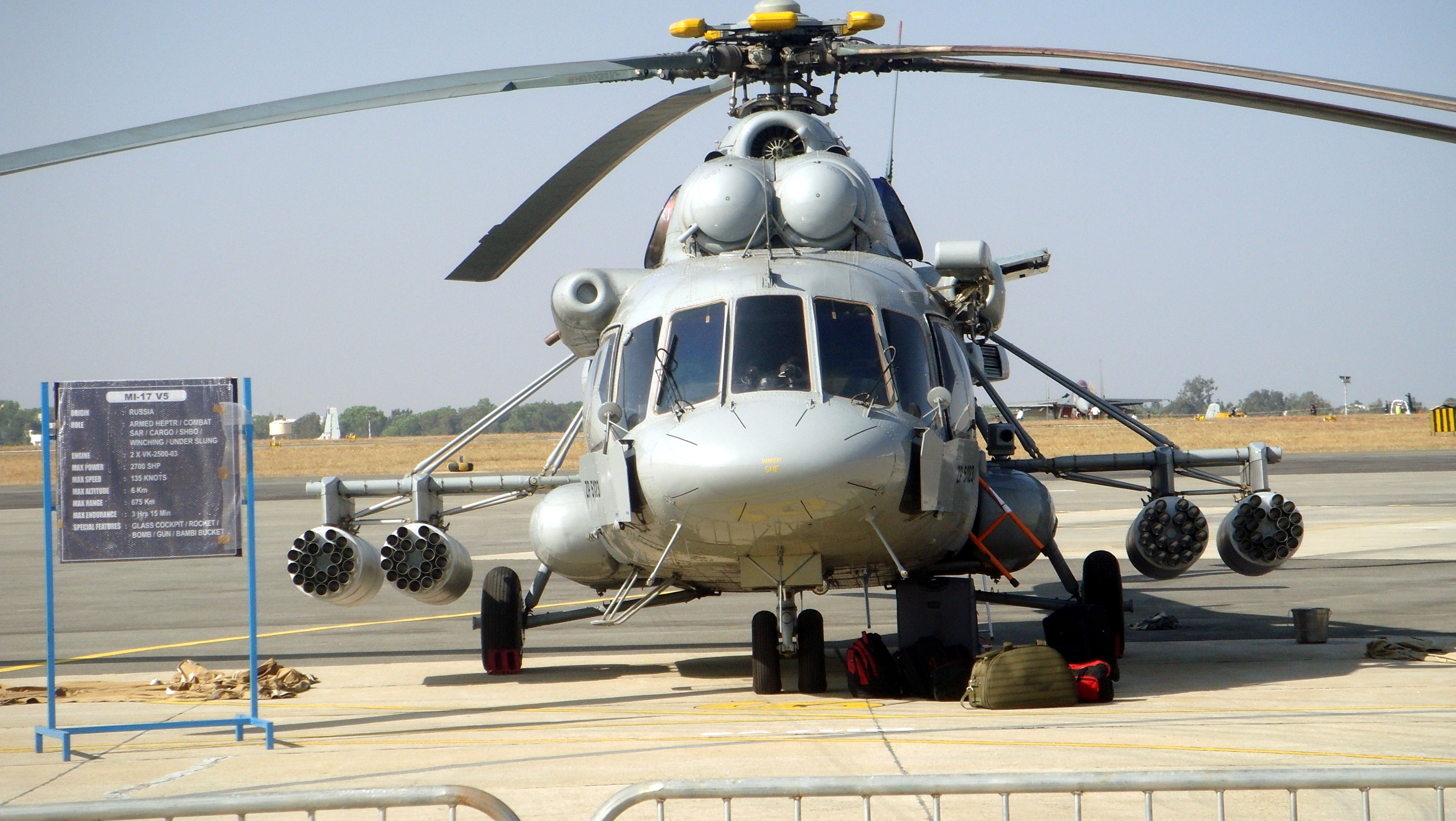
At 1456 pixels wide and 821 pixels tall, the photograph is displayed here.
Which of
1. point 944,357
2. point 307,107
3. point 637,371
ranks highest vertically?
point 307,107

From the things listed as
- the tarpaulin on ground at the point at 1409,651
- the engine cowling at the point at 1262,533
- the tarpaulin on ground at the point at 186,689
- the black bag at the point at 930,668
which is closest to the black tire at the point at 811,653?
the black bag at the point at 930,668

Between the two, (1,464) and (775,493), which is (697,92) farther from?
(1,464)

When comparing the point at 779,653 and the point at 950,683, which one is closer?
the point at 950,683

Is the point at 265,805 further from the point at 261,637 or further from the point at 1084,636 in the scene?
the point at 261,637

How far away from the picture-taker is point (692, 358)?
332 inches

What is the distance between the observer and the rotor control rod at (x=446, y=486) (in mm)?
9789

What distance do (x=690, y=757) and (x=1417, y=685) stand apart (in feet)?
18.1

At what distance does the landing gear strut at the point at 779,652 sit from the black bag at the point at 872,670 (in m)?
0.24

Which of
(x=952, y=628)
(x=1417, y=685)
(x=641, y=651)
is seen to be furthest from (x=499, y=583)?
(x=1417, y=685)

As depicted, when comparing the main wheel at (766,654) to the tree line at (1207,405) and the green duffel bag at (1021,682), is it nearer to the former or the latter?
the green duffel bag at (1021,682)

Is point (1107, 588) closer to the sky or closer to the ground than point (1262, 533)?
closer to the ground

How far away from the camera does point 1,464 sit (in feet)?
290

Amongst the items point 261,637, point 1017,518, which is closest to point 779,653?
point 1017,518

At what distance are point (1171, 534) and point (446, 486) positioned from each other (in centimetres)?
586
